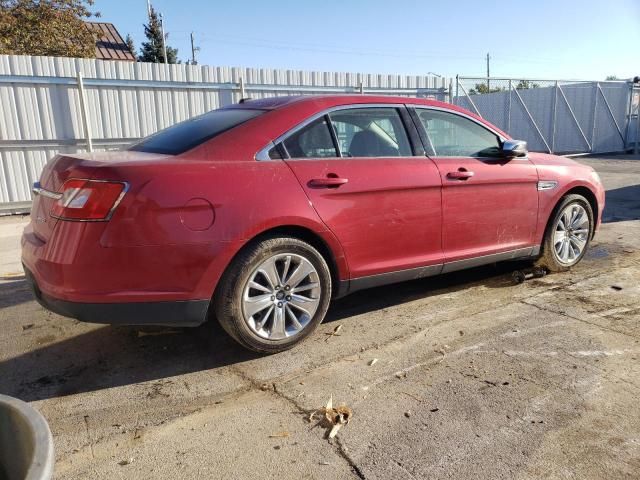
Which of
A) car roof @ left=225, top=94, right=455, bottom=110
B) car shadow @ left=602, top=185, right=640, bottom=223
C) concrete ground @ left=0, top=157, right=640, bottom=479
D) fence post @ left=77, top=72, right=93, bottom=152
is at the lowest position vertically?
concrete ground @ left=0, top=157, right=640, bottom=479

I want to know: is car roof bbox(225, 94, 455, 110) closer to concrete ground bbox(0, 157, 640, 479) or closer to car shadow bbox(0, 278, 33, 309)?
concrete ground bbox(0, 157, 640, 479)

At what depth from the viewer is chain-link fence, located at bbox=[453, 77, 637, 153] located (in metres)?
18.5

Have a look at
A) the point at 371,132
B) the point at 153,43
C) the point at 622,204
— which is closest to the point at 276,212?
the point at 371,132

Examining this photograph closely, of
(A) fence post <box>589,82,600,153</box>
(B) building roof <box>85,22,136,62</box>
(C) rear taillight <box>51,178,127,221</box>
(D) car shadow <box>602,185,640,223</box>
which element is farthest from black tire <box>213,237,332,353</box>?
(B) building roof <box>85,22,136,62</box>

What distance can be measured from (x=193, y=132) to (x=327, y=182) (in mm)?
991

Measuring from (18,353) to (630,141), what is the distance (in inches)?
852

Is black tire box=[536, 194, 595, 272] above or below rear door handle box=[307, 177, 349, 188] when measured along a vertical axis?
below

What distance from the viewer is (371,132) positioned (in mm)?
3922

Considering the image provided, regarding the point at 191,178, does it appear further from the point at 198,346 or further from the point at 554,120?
the point at 554,120

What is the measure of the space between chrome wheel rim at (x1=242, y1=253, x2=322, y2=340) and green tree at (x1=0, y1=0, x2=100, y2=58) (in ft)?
57.3

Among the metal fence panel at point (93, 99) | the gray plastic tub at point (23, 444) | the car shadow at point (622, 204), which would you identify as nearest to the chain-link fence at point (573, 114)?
the car shadow at point (622, 204)

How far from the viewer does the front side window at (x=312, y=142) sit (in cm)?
349

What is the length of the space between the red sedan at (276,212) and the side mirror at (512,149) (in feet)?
0.06

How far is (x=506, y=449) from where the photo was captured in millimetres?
2426
